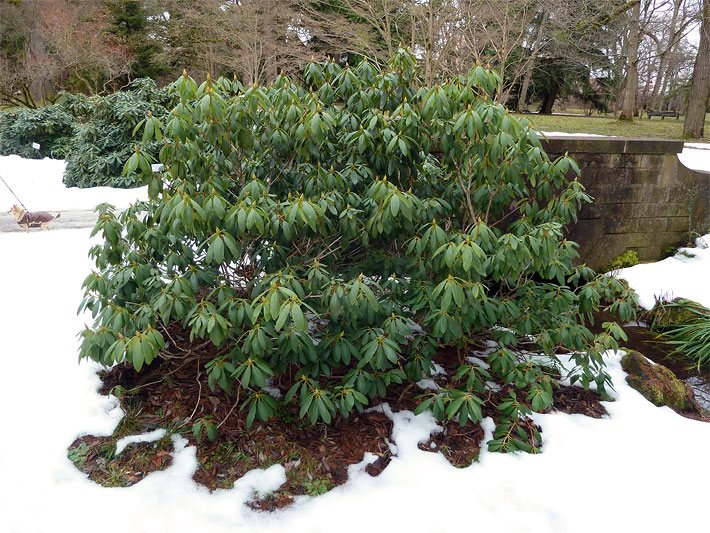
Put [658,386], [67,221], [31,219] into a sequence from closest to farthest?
[658,386] → [31,219] → [67,221]

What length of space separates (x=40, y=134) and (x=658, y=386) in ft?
35.3

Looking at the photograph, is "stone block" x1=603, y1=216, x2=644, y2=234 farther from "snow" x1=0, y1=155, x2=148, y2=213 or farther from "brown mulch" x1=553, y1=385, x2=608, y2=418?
"snow" x1=0, y1=155, x2=148, y2=213

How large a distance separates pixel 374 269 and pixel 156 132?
119cm

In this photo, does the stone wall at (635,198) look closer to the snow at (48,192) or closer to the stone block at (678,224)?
the stone block at (678,224)

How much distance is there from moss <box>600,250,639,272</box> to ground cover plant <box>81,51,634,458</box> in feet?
7.25

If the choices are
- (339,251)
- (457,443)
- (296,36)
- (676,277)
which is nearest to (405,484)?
(457,443)

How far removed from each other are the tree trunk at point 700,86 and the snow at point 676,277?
354 inches

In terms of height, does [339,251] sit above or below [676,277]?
above

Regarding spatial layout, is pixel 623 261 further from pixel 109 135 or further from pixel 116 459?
pixel 109 135

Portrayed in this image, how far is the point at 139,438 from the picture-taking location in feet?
7.82

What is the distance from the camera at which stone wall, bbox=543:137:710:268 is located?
14.9 feet

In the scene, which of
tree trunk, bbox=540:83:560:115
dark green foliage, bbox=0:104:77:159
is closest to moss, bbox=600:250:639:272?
dark green foliage, bbox=0:104:77:159

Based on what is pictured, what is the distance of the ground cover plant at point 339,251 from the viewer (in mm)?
2162

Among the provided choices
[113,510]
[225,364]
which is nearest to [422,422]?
[225,364]
